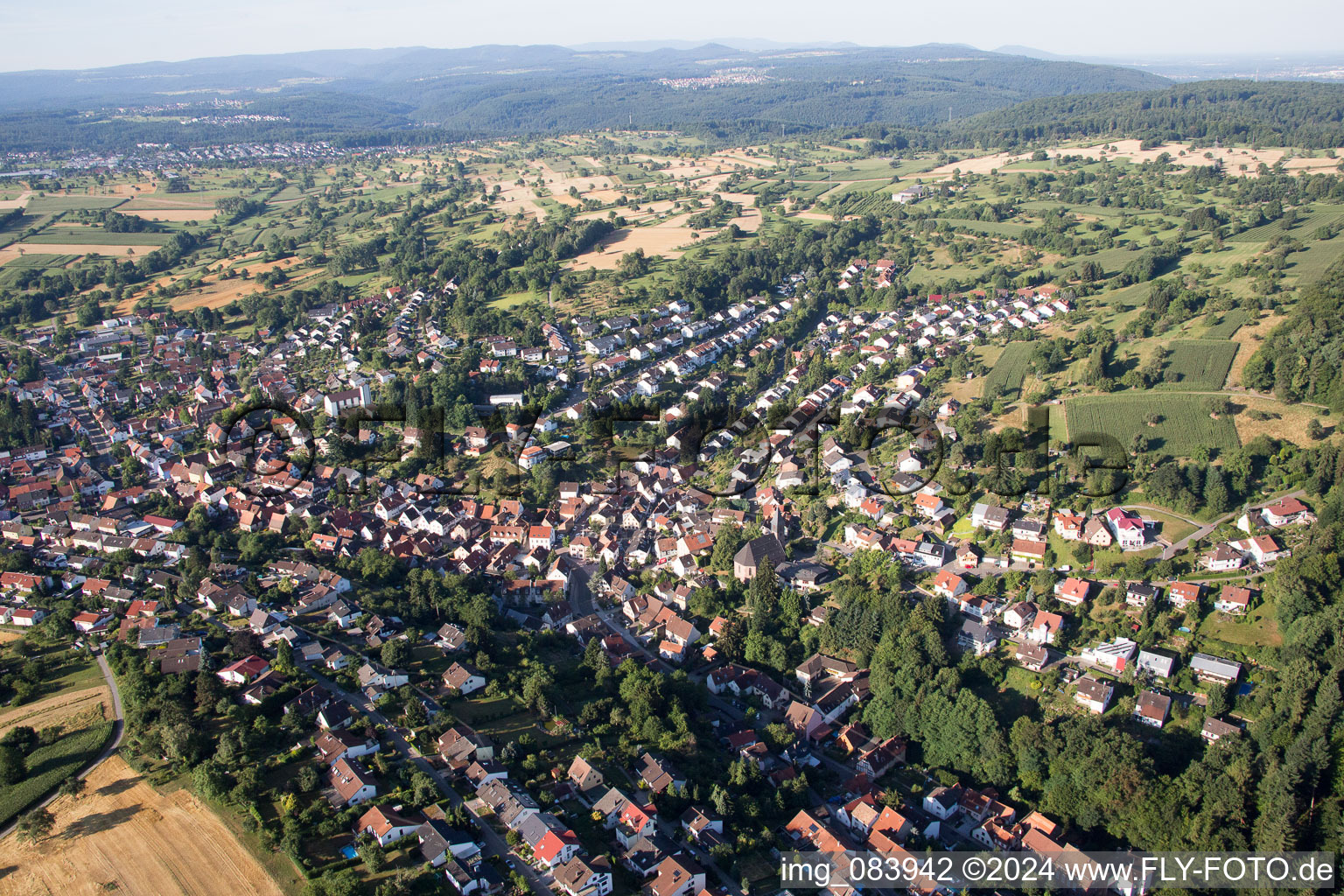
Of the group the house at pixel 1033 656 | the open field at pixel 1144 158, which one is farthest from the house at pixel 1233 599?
the open field at pixel 1144 158

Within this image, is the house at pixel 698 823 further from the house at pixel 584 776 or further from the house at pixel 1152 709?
the house at pixel 1152 709

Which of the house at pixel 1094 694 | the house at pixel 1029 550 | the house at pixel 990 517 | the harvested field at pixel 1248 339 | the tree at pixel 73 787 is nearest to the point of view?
the tree at pixel 73 787

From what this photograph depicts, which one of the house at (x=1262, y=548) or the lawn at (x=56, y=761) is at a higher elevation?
Answer: the house at (x=1262, y=548)

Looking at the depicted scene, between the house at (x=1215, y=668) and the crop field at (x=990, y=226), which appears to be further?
the crop field at (x=990, y=226)

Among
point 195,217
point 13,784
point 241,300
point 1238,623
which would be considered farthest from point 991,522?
point 195,217

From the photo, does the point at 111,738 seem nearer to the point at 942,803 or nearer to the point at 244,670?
the point at 244,670

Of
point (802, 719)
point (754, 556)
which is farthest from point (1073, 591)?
point (754, 556)

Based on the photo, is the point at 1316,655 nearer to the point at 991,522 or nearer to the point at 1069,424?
the point at 991,522
